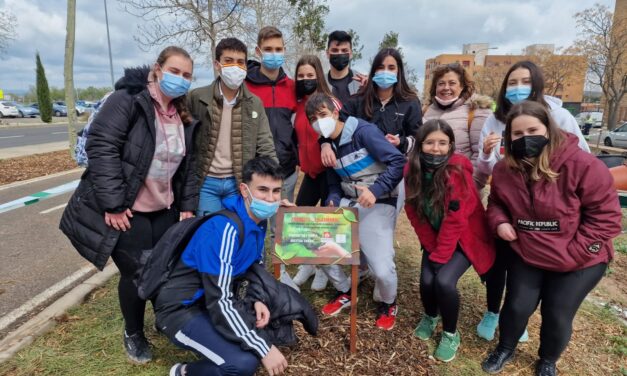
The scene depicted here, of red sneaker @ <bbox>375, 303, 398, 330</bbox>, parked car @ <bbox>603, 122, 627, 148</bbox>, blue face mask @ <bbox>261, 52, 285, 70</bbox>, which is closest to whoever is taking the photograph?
red sneaker @ <bbox>375, 303, 398, 330</bbox>

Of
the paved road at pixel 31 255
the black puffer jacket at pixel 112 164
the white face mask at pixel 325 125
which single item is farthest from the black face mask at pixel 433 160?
the paved road at pixel 31 255

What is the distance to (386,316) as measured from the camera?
133 inches

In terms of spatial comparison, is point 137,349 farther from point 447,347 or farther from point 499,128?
point 499,128

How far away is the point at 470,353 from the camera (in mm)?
3121

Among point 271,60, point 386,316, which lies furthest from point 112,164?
point 386,316

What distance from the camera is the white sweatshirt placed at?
2.90m

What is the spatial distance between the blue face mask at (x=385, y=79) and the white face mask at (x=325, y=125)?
64cm

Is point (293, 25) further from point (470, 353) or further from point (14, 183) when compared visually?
point (470, 353)

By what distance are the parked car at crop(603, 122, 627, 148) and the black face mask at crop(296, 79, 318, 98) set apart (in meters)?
22.4

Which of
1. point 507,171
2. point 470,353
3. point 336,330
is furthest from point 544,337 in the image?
point 336,330

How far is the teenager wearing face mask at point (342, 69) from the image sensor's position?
4.07 m

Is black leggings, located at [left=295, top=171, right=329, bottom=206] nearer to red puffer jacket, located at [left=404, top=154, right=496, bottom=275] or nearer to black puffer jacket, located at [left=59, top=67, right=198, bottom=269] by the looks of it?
red puffer jacket, located at [left=404, top=154, right=496, bottom=275]

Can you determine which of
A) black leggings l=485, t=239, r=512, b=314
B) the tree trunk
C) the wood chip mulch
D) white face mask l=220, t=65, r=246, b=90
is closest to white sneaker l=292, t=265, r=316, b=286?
black leggings l=485, t=239, r=512, b=314

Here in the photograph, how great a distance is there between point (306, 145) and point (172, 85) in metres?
1.38
